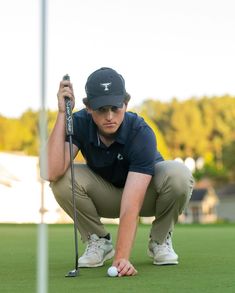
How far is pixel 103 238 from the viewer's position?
5.26 metres

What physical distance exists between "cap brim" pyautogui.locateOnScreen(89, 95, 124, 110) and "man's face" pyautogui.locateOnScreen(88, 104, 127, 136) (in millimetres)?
51

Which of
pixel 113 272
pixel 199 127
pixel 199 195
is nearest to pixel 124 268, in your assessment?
pixel 113 272

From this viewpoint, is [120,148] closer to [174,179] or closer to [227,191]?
[174,179]

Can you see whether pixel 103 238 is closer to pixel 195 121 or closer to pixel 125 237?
pixel 125 237

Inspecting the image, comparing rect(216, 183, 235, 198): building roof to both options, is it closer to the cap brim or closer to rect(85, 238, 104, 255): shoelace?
rect(85, 238, 104, 255): shoelace

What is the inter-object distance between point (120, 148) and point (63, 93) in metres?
0.47

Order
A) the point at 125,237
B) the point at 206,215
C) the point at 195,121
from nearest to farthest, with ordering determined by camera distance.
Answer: the point at 125,237, the point at 206,215, the point at 195,121

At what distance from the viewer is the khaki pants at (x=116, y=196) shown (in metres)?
4.93

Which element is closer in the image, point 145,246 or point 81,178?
point 81,178

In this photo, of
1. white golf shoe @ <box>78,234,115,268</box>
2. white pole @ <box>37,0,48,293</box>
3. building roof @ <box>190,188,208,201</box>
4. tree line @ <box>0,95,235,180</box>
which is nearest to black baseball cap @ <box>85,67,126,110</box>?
white golf shoe @ <box>78,234,115,268</box>

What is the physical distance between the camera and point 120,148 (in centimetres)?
469

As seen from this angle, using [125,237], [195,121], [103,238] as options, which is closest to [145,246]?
[103,238]

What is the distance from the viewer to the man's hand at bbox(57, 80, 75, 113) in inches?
183

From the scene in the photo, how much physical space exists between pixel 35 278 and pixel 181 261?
4.22ft
